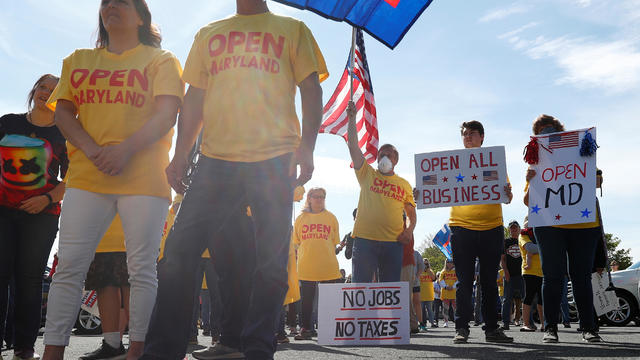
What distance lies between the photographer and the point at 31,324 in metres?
4.29

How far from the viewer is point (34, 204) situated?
429cm

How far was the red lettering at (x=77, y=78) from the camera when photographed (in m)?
3.51

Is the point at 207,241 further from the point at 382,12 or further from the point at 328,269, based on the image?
the point at 328,269

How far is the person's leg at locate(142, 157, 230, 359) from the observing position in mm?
2775

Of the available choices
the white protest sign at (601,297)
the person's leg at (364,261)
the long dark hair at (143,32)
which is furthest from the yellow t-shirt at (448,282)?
the long dark hair at (143,32)

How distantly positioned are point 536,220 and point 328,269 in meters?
3.26

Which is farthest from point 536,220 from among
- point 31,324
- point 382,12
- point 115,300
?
point 31,324

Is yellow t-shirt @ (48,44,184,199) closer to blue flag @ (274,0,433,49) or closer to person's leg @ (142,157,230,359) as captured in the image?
person's leg @ (142,157,230,359)

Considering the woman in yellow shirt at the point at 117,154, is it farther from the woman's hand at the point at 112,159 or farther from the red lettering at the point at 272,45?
the red lettering at the point at 272,45

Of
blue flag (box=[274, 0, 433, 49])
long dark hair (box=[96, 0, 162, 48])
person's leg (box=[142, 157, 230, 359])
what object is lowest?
person's leg (box=[142, 157, 230, 359])

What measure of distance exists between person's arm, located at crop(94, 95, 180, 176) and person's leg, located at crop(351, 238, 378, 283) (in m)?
3.80

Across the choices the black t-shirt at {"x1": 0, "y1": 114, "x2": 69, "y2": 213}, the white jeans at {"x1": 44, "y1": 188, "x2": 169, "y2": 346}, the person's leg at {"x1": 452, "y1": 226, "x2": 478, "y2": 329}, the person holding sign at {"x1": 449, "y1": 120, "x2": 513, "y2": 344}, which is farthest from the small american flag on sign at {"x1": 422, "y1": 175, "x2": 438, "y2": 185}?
the white jeans at {"x1": 44, "y1": 188, "x2": 169, "y2": 346}

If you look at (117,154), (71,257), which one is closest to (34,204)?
(71,257)

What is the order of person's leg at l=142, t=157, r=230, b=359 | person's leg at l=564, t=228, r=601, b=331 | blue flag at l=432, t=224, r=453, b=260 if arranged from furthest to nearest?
blue flag at l=432, t=224, r=453, b=260 < person's leg at l=564, t=228, r=601, b=331 < person's leg at l=142, t=157, r=230, b=359
